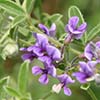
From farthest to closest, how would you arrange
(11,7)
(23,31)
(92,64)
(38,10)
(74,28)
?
(38,10)
(23,31)
(11,7)
(74,28)
(92,64)

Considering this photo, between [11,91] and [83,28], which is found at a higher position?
[83,28]

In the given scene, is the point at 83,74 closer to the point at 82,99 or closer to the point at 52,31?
the point at 52,31

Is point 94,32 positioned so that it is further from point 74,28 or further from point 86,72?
point 86,72

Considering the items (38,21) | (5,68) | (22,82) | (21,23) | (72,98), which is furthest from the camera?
(72,98)

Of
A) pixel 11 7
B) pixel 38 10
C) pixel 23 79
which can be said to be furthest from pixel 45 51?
pixel 38 10

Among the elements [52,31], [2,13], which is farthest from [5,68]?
[52,31]

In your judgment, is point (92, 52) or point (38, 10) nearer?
point (92, 52)

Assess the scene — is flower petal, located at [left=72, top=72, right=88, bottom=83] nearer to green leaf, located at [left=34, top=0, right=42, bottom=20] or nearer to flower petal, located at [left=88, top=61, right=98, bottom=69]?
flower petal, located at [left=88, top=61, right=98, bottom=69]
